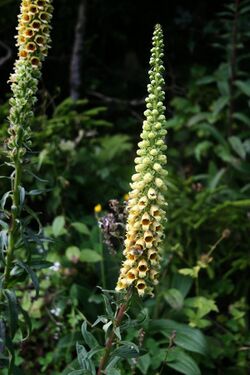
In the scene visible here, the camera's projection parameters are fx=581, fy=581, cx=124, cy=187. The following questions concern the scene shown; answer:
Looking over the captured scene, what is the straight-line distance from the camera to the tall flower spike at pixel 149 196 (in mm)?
2473

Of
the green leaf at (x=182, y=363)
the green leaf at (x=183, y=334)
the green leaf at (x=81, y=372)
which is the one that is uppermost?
the green leaf at (x=81, y=372)

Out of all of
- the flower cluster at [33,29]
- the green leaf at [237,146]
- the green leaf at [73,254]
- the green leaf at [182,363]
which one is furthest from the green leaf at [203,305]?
the flower cluster at [33,29]

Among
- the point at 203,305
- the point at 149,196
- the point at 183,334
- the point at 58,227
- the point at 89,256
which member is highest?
the point at 149,196

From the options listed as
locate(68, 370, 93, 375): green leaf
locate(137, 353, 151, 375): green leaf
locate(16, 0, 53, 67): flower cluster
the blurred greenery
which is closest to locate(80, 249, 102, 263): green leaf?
the blurred greenery

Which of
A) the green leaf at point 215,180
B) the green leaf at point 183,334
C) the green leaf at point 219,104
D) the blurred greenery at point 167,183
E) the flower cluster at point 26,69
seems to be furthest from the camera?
the green leaf at point 219,104

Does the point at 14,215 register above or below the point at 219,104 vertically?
below

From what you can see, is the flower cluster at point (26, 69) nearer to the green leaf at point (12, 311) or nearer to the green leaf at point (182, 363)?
the green leaf at point (12, 311)

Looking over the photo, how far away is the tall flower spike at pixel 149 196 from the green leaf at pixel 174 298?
1607 millimetres

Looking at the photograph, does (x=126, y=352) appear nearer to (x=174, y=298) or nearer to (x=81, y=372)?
(x=81, y=372)

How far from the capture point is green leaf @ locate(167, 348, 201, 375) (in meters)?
3.67

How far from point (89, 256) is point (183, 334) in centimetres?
89

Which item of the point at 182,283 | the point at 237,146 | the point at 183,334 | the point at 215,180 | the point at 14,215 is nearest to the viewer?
the point at 14,215

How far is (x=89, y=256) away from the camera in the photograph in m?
4.29

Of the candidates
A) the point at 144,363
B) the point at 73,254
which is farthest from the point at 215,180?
the point at 144,363
